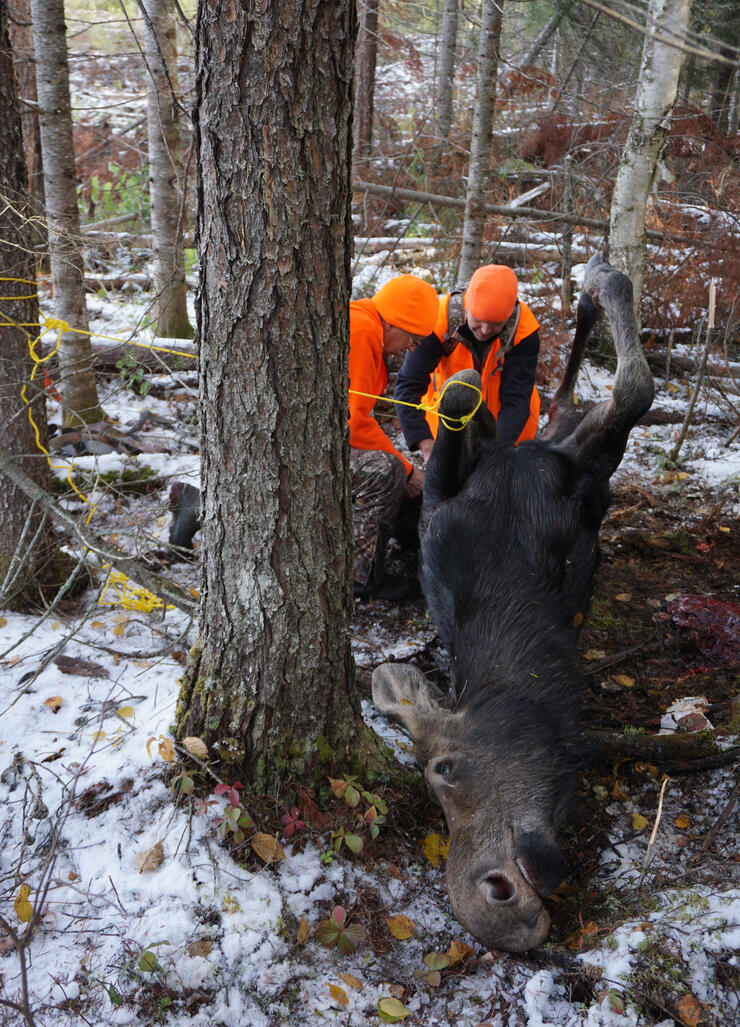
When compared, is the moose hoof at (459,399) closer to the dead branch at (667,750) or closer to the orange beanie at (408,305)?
the orange beanie at (408,305)

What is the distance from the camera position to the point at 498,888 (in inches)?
87.7

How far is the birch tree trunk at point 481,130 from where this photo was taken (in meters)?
6.17

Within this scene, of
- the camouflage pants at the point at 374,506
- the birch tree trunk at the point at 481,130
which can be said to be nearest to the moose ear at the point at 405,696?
the camouflage pants at the point at 374,506

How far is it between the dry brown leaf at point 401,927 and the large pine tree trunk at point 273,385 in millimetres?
661

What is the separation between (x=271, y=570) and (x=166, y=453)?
13.2ft

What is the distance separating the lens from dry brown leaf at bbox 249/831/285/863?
2686 mm

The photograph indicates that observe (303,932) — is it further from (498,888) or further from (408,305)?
(408,305)

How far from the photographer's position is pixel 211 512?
274cm

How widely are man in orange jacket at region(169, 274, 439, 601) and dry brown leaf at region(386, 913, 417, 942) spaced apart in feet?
7.55

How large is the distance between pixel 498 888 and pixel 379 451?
3.15 meters

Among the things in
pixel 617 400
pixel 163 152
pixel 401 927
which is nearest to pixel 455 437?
pixel 617 400

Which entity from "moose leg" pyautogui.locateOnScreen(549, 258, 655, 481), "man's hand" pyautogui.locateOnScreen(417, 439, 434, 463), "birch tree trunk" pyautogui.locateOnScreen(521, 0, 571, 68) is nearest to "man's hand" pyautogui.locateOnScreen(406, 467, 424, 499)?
"man's hand" pyautogui.locateOnScreen(417, 439, 434, 463)

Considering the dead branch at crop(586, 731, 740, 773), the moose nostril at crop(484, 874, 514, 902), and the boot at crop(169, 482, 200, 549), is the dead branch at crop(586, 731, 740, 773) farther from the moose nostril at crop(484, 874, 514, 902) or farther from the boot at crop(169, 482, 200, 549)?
the boot at crop(169, 482, 200, 549)

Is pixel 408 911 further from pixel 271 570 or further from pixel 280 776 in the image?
pixel 271 570
